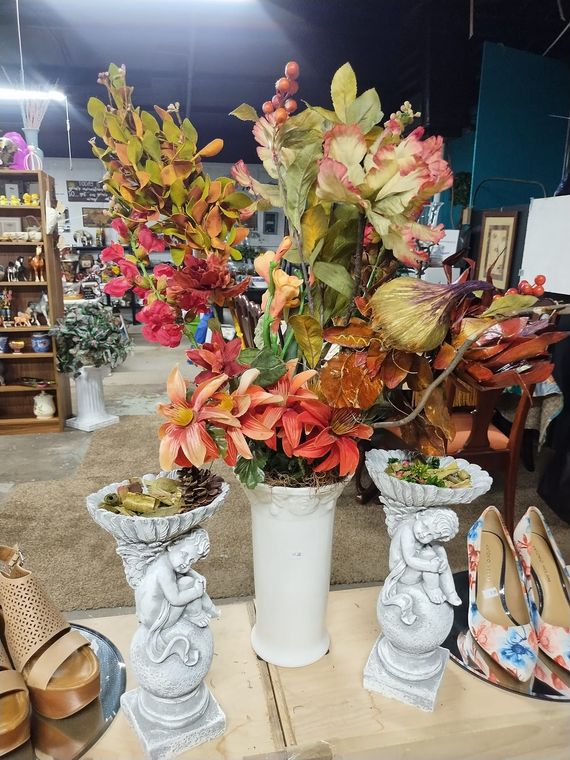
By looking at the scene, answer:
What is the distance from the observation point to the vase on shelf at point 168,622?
24.5 inches

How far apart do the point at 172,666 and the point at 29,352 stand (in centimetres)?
379

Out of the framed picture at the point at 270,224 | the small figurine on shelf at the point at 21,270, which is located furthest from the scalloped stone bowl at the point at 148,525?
the framed picture at the point at 270,224

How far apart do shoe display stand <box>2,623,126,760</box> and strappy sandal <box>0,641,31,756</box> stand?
0.02 m

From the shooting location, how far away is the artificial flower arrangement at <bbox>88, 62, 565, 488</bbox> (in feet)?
1.80

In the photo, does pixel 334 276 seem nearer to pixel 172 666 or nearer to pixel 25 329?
pixel 172 666

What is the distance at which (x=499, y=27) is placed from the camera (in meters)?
4.62

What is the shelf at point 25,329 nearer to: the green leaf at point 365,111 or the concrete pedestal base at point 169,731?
the concrete pedestal base at point 169,731

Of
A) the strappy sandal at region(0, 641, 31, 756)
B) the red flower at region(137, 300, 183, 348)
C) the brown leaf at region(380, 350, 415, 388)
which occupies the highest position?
the red flower at region(137, 300, 183, 348)

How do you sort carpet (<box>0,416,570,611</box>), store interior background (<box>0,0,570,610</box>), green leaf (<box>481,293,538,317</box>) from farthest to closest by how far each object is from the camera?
1. store interior background (<box>0,0,570,610</box>)
2. carpet (<box>0,416,570,611</box>)
3. green leaf (<box>481,293,538,317</box>)

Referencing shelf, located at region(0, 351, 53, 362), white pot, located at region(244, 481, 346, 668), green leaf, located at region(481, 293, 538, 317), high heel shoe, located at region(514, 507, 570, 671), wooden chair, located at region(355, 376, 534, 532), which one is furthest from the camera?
shelf, located at region(0, 351, 53, 362)

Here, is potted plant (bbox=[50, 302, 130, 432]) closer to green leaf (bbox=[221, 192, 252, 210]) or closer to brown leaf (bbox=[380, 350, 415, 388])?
green leaf (bbox=[221, 192, 252, 210])

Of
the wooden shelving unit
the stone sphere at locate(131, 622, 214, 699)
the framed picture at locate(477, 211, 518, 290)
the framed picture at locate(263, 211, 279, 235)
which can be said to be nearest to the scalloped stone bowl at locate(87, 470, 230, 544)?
the stone sphere at locate(131, 622, 214, 699)

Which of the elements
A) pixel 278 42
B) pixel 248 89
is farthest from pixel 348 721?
pixel 248 89

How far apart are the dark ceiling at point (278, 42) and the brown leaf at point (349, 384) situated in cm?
483
